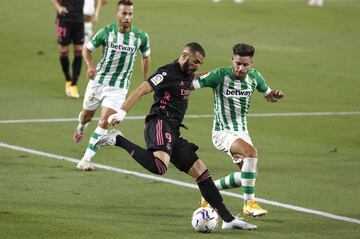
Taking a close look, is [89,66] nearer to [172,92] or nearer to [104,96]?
[104,96]

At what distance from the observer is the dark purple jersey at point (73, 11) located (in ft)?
75.9

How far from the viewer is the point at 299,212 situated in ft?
43.3

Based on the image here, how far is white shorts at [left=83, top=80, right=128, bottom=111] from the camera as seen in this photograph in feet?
53.6

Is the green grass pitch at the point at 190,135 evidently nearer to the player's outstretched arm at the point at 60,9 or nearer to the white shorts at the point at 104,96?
the white shorts at the point at 104,96

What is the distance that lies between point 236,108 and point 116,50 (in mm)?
3661

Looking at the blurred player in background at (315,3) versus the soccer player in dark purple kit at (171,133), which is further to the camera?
the blurred player in background at (315,3)

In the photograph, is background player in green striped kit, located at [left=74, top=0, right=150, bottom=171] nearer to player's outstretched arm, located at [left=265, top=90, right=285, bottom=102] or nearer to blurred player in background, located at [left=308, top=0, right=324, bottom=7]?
player's outstretched arm, located at [left=265, top=90, right=285, bottom=102]

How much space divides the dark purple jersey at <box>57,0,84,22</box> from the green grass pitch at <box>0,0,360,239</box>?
1768mm

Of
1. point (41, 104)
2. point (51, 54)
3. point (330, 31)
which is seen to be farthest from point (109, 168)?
point (330, 31)

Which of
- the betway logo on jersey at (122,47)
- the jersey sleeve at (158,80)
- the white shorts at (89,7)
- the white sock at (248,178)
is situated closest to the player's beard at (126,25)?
the betway logo on jersey at (122,47)

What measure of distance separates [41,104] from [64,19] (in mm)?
2234

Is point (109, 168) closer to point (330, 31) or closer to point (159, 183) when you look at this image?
point (159, 183)

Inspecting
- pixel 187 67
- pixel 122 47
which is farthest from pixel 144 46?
pixel 187 67

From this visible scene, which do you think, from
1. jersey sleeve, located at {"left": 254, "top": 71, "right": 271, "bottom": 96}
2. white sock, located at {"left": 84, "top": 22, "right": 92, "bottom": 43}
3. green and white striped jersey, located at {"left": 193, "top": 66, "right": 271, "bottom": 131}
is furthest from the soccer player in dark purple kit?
Answer: white sock, located at {"left": 84, "top": 22, "right": 92, "bottom": 43}
